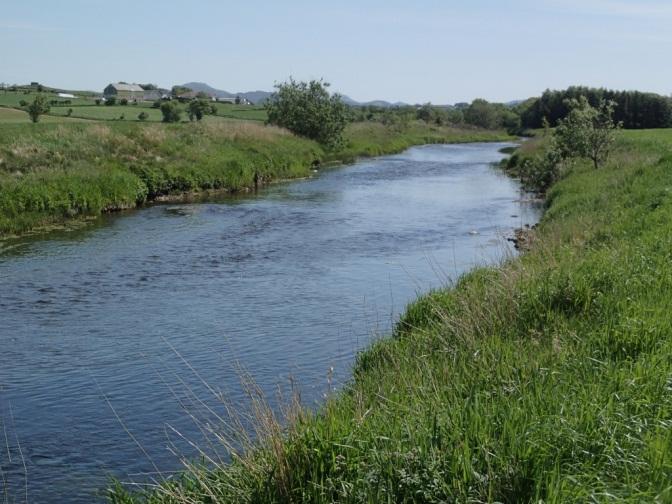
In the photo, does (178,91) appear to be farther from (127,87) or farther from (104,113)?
(104,113)

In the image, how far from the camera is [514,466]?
5344 millimetres

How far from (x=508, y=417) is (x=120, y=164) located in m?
30.1

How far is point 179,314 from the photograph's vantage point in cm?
1569

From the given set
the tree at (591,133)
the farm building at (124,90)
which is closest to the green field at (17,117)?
the tree at (591,133)

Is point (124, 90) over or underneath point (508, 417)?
over

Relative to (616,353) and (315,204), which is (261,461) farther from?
(315,204)

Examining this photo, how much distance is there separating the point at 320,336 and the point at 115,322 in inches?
167

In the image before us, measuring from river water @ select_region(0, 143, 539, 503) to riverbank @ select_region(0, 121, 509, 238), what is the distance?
5.81ft

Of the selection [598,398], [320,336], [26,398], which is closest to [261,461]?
[598,398]

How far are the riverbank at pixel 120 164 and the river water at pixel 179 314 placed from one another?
1.77 metres

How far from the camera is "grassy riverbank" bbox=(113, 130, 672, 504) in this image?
207 inches

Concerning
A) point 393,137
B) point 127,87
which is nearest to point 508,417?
point 393,137

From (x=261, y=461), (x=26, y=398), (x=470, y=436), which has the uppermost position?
(x=470, y=436)

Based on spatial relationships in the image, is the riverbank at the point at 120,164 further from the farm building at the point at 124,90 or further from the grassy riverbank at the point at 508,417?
the farm building at the point at 124,90
